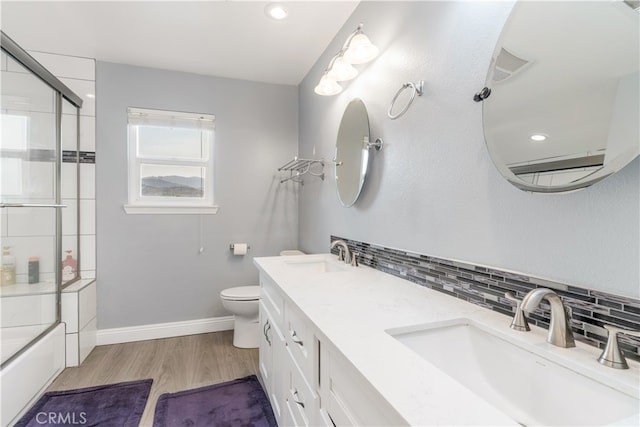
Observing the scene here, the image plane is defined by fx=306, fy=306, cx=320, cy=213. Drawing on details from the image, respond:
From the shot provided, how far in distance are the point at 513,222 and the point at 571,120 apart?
31cm

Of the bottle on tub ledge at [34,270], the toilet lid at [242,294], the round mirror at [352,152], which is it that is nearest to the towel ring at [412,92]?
the round mirror at [352,152]

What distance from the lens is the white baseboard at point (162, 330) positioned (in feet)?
8.27

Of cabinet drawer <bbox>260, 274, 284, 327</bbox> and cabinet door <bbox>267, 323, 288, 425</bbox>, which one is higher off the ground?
cabinet drawer <bbox>260, 274, 284, 327</bbox>

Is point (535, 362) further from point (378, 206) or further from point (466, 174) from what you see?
point (378, 206)

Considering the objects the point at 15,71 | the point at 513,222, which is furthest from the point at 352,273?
the point at 15,71

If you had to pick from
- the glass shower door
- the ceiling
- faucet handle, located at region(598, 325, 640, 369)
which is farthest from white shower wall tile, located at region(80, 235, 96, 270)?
faucet handle, located at region(598, 325, 640, 369)

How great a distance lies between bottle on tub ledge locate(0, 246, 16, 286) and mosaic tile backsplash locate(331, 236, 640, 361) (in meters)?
2.31

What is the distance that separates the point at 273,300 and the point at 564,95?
1336mm

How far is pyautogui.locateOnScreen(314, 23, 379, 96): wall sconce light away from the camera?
1.50 meters

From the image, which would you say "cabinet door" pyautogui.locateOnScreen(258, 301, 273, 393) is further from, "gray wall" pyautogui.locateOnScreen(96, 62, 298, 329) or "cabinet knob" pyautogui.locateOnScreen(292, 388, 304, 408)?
"gray wall" pyautogui.locateOnScreen(96, 62, 298, 329)

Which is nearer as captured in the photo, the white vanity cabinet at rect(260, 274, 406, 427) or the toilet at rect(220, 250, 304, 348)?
the white vanity cabinet at rect(260, 274, 406, 427)

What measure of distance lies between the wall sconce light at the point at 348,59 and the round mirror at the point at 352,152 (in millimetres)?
157

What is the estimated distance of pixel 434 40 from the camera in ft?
4.04

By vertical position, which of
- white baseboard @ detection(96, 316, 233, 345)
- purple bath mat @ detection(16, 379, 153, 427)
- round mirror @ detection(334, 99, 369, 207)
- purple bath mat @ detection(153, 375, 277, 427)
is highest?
round mirror @ detection(334, 99, 369, 207)
